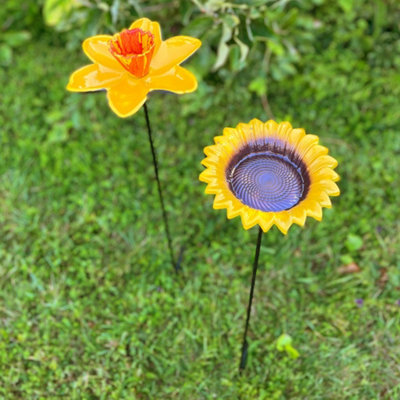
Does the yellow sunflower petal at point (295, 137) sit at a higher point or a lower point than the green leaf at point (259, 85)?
higher

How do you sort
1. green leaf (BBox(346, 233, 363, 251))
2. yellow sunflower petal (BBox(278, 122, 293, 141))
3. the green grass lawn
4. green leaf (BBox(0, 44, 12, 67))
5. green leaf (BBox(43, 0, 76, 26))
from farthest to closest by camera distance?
green leaf (BBox(0, 44, 12, 67))
green leaf (BBox(43, 0, 76, 26))
green leaf (BBox(346, 233, 363, 251))
the green grass lawn
yellow sunflower petal (BBox(278, 122, 293, 141))

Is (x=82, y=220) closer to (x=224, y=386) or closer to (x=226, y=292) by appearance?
(x=226, y=292)

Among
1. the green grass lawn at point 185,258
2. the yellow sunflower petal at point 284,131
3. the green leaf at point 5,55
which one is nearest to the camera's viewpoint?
the yellow sunflower petal at point 284,131

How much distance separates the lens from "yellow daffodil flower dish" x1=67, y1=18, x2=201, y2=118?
141cm

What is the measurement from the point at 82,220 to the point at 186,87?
1350mm

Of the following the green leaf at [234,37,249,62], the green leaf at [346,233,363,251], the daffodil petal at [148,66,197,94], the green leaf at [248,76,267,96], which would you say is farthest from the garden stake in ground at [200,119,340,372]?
the green leaf at [248,76,267,96]

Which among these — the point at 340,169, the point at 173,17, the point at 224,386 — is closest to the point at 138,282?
the point at 224,386

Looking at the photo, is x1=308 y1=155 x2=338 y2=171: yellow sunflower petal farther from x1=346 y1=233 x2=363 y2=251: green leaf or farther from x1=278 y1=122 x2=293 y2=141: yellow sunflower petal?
x1=346 y1=233 x2=363 y2=251: green leaf

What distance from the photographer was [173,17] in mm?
3055

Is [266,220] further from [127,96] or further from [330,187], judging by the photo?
[127,96]

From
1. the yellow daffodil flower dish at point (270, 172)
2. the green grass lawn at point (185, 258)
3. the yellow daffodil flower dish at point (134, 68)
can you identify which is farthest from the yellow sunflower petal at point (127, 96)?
the green grass lawn at point (185, 258)

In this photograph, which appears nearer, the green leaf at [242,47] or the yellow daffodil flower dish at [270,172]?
the yellow daffodil flower dish at [270,172]

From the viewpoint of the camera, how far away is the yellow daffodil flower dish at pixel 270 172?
1368 millimetres

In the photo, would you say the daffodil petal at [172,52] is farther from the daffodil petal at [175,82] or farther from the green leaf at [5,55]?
the green leaf at [5,55]
